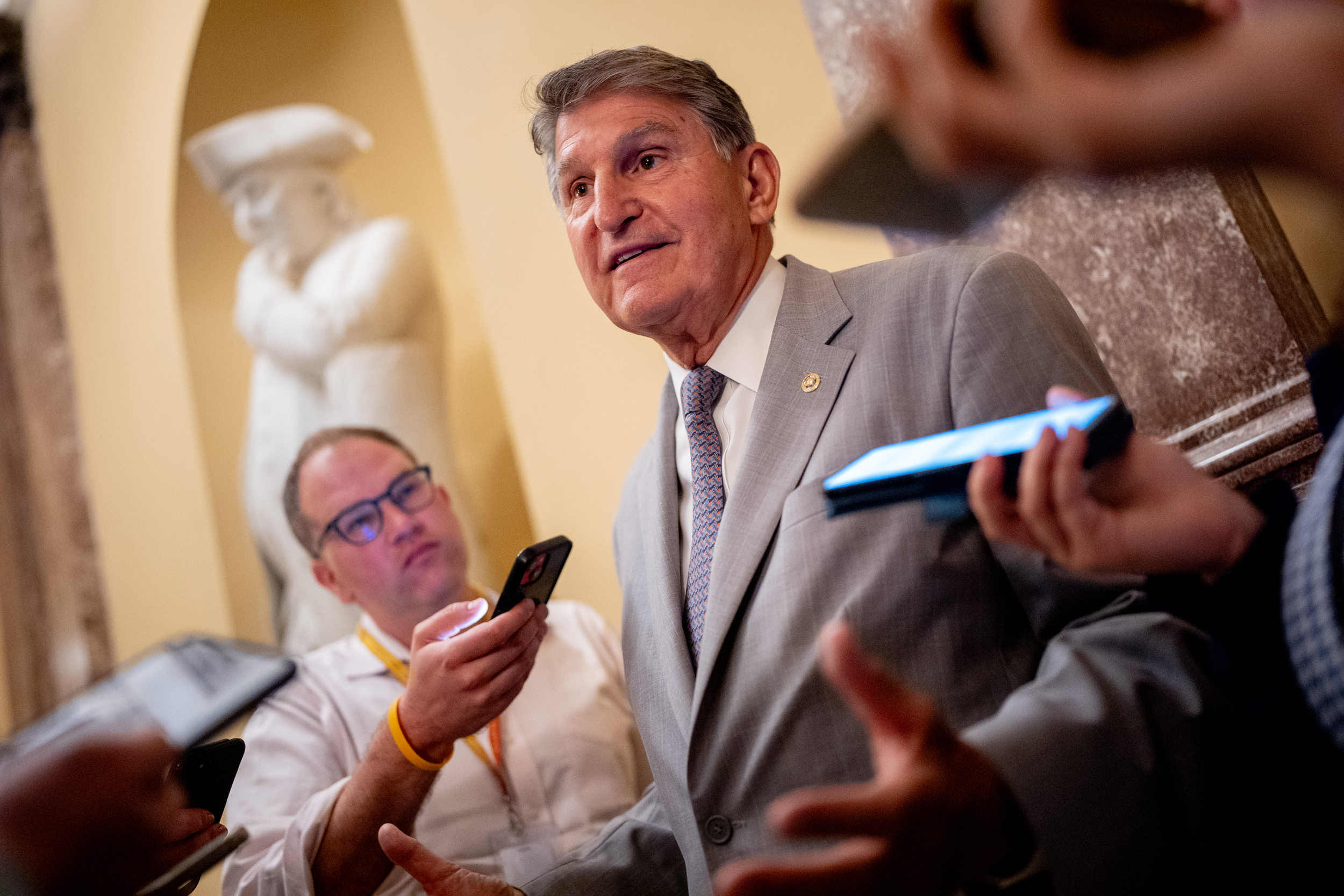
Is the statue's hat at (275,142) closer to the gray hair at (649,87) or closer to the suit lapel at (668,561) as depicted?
the gray hair at (649,87)

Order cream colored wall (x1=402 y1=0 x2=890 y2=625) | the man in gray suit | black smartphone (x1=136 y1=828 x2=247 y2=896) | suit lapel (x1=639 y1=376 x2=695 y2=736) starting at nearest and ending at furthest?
black smartphone (x1=136 y1=828 x2=247 y2=896) → the man in gray suit → suit lapel (x1=639 y1=376 x2=695 y2=736) → cream colored wall (x1=402 y1=0 x2=890 y2=625)

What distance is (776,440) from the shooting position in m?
1.07

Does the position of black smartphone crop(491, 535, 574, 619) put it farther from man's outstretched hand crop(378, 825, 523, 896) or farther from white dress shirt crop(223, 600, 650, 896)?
white dress shirt crop(223, 600, 650, 896)

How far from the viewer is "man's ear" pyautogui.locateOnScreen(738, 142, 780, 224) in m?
1.33

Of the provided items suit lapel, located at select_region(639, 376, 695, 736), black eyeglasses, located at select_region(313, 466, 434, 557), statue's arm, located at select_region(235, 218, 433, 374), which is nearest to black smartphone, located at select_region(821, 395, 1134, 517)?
suit lapel, located at select_region(639, 376, 695, 736)

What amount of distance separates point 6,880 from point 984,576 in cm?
86

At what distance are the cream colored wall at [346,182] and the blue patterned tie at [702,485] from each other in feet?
6.64

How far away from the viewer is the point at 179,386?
3.50 meters

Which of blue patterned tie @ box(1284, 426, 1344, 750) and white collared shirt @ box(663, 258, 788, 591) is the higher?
white collared shirt @ box(663, 258, 788, 591)

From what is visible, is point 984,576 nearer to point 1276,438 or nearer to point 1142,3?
point 1276,438

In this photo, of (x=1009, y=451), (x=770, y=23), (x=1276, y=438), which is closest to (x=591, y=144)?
(x=770, y=23)

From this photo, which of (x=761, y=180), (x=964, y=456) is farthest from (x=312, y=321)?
(x=964, y=456)

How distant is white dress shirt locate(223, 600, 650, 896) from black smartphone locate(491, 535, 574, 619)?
486 millimetres

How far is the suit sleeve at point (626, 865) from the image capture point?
1.20 metres
